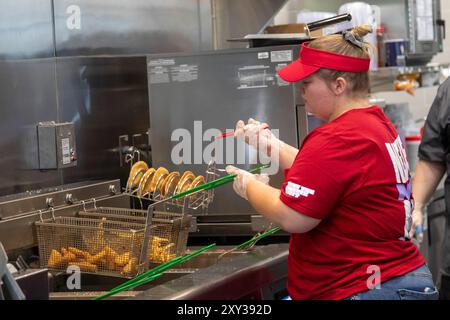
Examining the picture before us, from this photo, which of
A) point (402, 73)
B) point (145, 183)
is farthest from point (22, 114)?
point (402, 73)

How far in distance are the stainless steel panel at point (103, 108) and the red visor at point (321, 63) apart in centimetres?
124

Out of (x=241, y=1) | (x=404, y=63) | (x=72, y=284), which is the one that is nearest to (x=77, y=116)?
(x=72, y=284)

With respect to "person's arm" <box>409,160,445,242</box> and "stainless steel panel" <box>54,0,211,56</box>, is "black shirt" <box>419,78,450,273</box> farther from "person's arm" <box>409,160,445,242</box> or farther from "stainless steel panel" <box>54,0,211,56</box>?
"stainless steel panel" <box>54,0,211,56</box>

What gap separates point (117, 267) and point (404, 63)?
3324 millimetres

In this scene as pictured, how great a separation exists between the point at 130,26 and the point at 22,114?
35.0 inches

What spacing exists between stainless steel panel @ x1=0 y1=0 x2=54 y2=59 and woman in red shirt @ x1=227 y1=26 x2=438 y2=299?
3.54 ft

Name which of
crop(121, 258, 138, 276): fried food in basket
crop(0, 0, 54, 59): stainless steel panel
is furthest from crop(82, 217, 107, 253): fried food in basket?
crop(0, 0, 54, 59): stainless steel panel

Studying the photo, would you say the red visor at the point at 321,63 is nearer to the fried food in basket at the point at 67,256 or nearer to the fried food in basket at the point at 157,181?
the fried food in basket at the point at 157,181

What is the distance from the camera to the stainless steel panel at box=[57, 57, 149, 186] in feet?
11.0

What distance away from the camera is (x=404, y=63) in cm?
542

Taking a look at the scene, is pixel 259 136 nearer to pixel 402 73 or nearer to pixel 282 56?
pixel 282 56

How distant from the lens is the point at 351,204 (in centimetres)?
226

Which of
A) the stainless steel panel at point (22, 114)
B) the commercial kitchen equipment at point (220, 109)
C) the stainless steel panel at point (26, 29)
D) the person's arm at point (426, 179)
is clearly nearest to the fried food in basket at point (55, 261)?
the stainless steel panel at point (22, 114)

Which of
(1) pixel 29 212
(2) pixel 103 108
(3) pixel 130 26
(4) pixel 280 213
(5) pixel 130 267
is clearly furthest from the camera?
(3) pixel 130 26
